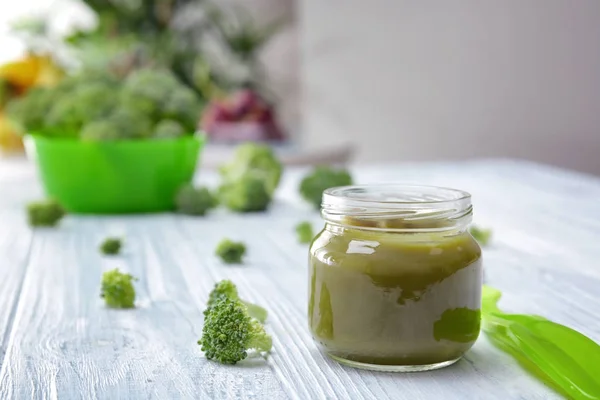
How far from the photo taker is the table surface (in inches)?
29.1

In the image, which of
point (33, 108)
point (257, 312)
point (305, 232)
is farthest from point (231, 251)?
point (33, 108)

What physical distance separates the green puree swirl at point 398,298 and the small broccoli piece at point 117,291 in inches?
12.7

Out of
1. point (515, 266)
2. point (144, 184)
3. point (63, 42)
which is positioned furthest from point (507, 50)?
point (515, 266)

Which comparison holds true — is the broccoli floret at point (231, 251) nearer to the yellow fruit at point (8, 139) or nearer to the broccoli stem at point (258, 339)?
the broccoli stem at point (258, 339)

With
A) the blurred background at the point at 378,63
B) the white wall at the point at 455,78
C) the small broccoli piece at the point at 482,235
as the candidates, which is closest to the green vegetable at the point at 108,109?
the small broccoli piece at the point at 482,235

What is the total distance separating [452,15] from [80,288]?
9.74ft

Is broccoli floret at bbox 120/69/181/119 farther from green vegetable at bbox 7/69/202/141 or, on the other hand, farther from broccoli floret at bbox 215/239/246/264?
broccoli floret at bbox 215/239/246/264

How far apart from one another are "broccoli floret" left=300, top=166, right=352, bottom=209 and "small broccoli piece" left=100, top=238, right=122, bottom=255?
0.52 meters

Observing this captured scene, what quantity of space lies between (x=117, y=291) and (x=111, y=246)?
311mm

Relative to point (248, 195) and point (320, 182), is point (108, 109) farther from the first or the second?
point (320, 182)

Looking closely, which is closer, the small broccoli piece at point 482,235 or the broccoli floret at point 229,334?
the broccoli floret at point 229,334

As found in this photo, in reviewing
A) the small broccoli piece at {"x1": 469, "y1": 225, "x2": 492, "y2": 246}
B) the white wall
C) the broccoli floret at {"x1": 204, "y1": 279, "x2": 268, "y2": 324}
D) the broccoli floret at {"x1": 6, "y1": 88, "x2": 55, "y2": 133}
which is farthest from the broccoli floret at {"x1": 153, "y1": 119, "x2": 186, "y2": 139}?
the white wall

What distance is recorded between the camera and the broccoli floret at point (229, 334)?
2.59ft

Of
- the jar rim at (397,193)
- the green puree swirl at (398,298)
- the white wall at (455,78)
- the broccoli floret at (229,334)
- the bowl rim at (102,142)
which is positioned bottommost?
the white wall at (455,78)
